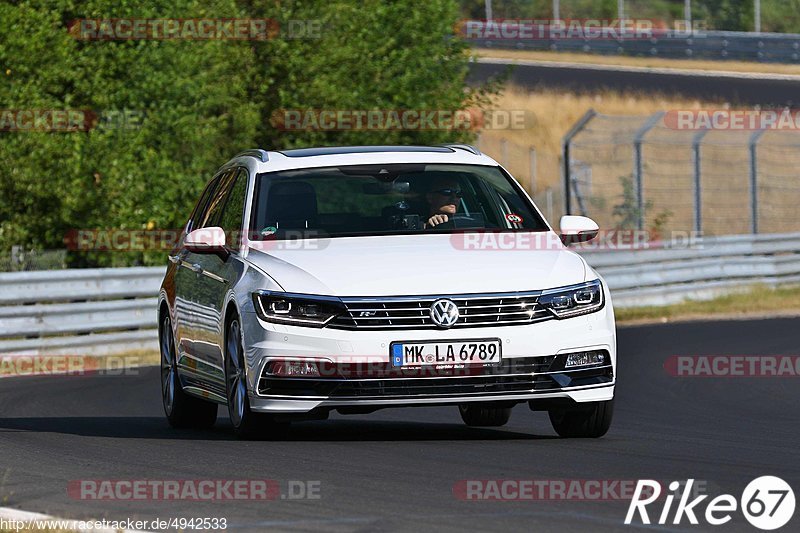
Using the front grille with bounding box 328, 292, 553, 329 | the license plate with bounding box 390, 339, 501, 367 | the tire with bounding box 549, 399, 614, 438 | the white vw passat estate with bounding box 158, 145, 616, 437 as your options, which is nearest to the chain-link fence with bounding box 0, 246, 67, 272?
the white vw passat estate with bounding box 158, 145, 616, 437

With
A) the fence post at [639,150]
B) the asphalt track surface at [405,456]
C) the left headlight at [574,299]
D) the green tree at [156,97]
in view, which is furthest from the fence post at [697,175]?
the left headlight at [574,299]

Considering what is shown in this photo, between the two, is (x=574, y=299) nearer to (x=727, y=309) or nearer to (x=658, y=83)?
(x=727, y=309)

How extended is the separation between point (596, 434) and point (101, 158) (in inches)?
639

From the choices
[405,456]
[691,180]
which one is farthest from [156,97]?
[691,180]

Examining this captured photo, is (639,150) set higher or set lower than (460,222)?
lower

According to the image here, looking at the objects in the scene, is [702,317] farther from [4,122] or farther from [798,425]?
[798,425]

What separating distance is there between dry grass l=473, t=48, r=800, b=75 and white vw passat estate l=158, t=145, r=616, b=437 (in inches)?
1745

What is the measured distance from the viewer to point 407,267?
31.7ft

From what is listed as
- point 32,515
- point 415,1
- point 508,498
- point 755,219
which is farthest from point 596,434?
point 415,1

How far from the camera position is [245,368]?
986 centimetres

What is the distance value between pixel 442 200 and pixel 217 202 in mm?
1809

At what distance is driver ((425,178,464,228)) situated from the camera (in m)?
10.7

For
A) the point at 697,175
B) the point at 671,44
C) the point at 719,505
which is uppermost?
the point at 719,505

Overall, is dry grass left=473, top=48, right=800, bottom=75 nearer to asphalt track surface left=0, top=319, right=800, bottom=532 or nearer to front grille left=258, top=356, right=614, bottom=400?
asphalt track surface left=0, top=319, right=800, bottom=532
